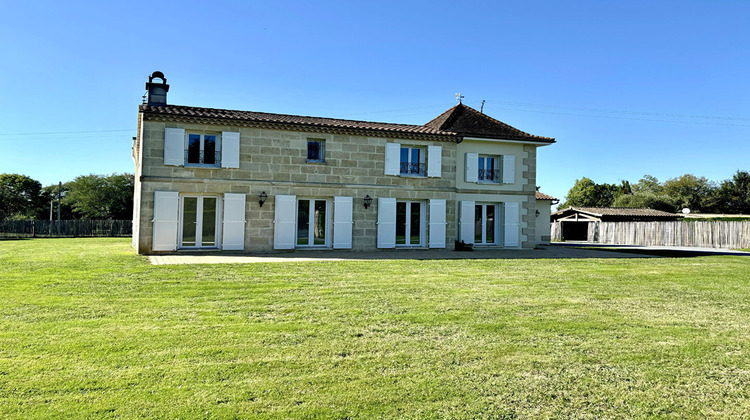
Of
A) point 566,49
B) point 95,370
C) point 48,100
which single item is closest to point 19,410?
point 95,370

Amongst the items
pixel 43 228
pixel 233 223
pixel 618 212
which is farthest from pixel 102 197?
pixel 618 212

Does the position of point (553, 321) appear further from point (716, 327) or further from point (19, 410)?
point (19, 410)

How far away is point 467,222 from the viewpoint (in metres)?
16.6

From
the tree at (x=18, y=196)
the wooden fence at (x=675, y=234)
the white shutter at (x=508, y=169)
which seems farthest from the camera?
the tree at (x=18, y=196)

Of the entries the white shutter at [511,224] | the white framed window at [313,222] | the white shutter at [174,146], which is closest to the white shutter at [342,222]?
the white framed window at [313,222]

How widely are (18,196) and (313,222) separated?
37.2 m

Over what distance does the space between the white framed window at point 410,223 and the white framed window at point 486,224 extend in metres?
2.45

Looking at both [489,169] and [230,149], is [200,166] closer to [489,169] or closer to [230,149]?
[230,149]

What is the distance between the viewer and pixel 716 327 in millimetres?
4828

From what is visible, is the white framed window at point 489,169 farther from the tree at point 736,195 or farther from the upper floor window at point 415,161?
the tree at point 736,195

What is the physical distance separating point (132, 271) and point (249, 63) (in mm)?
9488

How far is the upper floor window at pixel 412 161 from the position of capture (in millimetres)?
15961

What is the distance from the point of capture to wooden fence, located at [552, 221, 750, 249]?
22.7 metres

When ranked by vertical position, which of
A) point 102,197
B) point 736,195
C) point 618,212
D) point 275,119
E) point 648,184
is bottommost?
point 618,212
